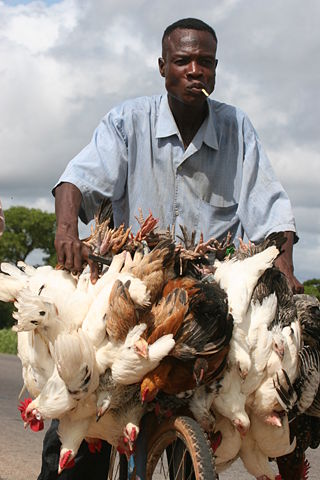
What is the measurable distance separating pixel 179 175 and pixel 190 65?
1.73ft

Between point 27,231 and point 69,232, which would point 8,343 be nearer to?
point 69,232

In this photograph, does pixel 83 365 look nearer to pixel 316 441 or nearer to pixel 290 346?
pixel 290 346

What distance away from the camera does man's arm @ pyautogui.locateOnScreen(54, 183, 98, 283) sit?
3.30m

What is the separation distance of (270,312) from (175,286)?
0.41 m

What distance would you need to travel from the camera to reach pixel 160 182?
396 centimetres

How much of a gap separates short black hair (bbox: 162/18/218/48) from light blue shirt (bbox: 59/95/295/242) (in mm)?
329

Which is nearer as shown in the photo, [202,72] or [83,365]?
[83,365]

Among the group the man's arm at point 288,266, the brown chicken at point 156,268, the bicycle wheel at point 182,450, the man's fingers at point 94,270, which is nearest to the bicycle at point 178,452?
the bicycle wheel at point 182,450

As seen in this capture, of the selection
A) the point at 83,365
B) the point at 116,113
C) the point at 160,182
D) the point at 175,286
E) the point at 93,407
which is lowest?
the point at 93,407

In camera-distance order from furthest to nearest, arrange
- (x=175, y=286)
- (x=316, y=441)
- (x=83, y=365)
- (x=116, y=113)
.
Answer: (x=116, y=113) → (x=316, y=441) → (x=175, y=286) → (x=83, y=365)

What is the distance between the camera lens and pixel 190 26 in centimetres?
395

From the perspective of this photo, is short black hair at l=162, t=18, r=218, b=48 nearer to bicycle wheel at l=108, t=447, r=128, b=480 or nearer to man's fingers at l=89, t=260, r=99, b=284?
man's fingers at l=89, t=260, r=99, b=284

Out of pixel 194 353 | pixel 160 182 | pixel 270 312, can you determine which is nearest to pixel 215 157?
pixel 160 182

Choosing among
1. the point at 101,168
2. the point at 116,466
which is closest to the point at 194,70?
the point at 101,168
